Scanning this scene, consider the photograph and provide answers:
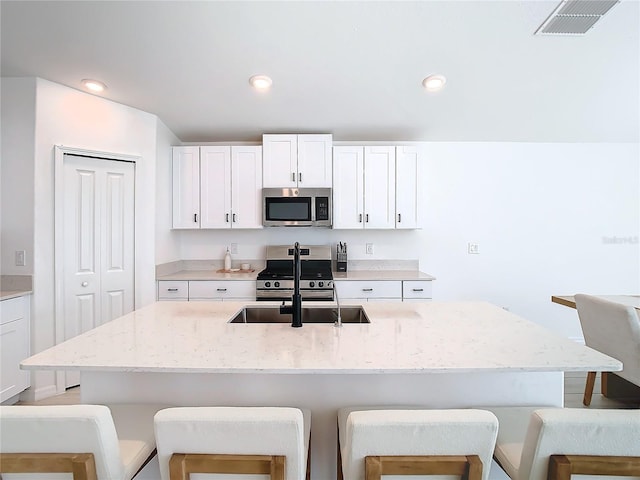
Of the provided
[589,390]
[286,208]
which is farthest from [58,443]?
[589,390]

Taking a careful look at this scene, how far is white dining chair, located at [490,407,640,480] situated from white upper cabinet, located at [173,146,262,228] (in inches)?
118

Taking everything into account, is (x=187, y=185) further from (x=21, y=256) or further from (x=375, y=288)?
(x=375, y=288)

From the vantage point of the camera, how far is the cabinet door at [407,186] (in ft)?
11.6

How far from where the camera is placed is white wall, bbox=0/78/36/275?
2633mm

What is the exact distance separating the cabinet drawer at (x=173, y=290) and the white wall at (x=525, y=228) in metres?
1.15

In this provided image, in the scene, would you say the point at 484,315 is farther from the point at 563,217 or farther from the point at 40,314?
the point at 40,314

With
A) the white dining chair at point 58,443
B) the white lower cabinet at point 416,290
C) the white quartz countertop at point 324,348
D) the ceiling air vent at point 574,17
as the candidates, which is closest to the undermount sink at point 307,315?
the white quartz countertop at point 324,348

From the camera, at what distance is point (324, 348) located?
1.28m

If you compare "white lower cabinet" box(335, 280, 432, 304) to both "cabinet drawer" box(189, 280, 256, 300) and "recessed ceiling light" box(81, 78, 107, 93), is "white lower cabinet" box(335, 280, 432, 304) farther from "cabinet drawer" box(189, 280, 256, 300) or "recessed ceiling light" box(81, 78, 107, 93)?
"recessed ceiling light" box(81, 78, 107, 93)

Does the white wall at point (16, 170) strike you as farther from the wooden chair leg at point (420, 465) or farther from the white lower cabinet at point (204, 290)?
the wooden chair leg at point (420, 465)

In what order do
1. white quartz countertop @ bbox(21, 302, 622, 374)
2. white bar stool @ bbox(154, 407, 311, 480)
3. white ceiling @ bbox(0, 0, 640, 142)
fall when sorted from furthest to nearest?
1. white ceiling @ bbox(0, 0, 640, 142)
2. white quartz countertop @ bbox(21, 302, 622, 374)
3. white bar stool @ bbox(154, 407, 311, 480)

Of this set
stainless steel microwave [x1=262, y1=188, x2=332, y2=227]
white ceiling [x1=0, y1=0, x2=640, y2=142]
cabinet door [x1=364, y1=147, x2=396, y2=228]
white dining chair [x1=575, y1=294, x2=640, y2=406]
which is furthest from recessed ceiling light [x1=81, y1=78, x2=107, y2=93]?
white dining chair [x1=575, y1=294, x2=640, y2=406]

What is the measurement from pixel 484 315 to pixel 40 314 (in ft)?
10.5

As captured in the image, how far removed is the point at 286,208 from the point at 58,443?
9.07ft
